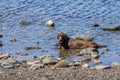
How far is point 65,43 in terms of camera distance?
63.6 ft

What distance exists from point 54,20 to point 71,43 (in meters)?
4.97

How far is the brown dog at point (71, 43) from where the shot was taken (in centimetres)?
1887

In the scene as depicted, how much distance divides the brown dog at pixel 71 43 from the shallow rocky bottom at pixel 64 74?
412 cm

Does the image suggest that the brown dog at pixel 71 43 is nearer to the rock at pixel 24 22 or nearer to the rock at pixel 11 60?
the rock at pixel 11 60

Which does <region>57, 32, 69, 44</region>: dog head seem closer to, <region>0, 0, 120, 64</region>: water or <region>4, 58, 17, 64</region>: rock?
<region>0, 0, 120, 64</region>: water

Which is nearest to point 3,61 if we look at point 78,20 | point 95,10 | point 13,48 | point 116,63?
point 13,48

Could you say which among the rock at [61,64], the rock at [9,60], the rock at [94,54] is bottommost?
the rock at [94,54]

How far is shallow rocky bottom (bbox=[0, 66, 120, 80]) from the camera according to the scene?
12930 mm

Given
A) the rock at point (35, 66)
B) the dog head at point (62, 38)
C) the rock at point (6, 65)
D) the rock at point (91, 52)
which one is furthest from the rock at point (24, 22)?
the rock at point (35, 66)

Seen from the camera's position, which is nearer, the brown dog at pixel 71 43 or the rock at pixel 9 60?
the rock at pixel 9 60

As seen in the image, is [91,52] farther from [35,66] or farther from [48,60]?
[35,66]

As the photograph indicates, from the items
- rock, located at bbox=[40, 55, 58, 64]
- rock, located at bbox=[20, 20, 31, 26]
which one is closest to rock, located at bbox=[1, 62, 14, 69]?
rock, located at bbox=[40, 55, 58, 64]

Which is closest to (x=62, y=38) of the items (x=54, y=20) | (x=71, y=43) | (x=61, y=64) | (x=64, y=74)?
(x=71, y=43)

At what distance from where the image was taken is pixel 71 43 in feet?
63.8
